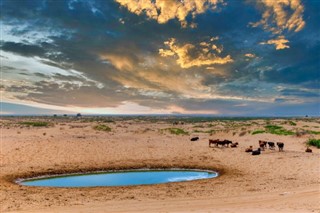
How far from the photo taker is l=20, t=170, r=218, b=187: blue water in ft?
86.1

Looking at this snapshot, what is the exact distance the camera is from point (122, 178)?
28562mm

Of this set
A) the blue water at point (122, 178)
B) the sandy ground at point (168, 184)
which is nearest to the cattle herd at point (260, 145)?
the sandy ground at point (168, 184)

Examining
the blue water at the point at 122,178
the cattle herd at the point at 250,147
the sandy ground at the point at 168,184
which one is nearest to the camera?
the sandy ground at the point at 168,184

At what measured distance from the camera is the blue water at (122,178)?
26234mm

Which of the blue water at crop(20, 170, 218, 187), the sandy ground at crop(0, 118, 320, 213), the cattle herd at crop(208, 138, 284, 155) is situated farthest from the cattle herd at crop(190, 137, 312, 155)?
the blue water at crop(20, 170, 218, 187)

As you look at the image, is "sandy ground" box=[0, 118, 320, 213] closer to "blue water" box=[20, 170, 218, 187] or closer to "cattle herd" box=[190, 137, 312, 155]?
"cattle herd" box=[190, 137, 312, 155]

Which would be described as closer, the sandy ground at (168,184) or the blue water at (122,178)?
the sandy ground at (168,184)

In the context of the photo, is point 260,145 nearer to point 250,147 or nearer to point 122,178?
point 250,147

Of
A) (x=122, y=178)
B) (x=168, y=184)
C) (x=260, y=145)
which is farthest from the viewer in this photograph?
(x=260, y=145)

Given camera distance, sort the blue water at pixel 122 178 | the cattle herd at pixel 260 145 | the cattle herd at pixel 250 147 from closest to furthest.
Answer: the blue water at pixel 122 178 → the cattle herd at pixel 250 147 → the cattle herd at pixel 260 145

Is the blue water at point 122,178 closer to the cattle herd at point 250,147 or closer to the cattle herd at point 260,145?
the cattle herd at point 250,147

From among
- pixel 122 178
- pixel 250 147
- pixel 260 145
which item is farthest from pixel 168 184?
pixel 260 145

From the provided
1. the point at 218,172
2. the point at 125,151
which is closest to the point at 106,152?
the point at 125,151

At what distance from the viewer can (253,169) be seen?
3084cm
